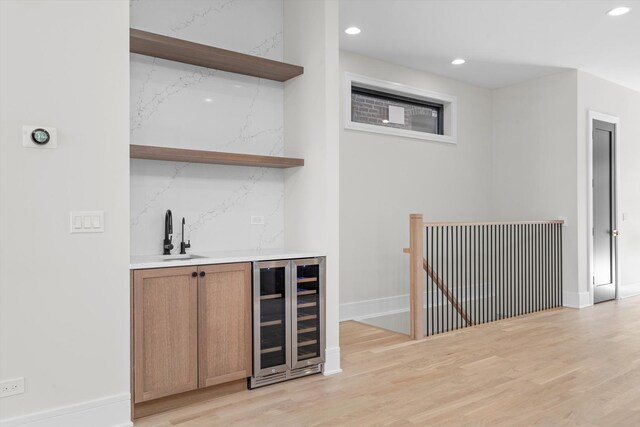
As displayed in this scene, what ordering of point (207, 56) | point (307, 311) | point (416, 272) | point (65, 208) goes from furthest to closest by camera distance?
point (416, 272) → point (307, 311) → point (207, 56) → point (65, 208)

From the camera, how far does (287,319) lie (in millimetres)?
3271

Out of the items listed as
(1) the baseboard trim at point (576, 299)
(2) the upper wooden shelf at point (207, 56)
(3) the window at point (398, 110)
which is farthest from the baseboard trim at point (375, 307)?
(2) the upper wooden shelf at point (207, 56)

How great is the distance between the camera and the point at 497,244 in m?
5.57

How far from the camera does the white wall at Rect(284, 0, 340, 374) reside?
3.50m

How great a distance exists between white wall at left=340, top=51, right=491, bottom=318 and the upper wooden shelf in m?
1.64

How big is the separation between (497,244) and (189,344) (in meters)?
3.98

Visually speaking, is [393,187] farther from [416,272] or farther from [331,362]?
[331,362]

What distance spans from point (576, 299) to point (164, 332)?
5.20 meters

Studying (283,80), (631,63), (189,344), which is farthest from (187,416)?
(631,63)

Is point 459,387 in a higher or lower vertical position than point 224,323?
lower

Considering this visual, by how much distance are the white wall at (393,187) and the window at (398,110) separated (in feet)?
0.28

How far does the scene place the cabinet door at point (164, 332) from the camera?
2.71 meters

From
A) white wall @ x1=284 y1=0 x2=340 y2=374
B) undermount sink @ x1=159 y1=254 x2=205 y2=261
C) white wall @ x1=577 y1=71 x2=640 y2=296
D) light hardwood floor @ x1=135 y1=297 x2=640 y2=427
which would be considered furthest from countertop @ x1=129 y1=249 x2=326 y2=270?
white wall @ x1=577 y1=71 x2=640 y2=296

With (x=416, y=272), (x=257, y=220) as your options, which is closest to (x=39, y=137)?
(x=257, y=220)
